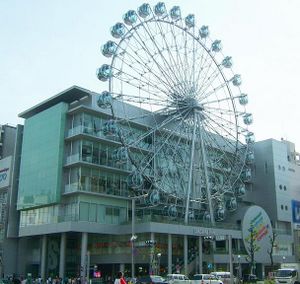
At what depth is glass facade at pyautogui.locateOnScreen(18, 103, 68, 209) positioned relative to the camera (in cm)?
6675

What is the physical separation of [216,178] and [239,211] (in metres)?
10.7

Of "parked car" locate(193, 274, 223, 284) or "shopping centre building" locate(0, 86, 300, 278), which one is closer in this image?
"parked car" locate(193, 274, 223, 284)

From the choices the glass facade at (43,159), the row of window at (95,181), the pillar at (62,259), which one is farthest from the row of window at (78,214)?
the pillar at (62,259)

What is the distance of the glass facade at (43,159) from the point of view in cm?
6675

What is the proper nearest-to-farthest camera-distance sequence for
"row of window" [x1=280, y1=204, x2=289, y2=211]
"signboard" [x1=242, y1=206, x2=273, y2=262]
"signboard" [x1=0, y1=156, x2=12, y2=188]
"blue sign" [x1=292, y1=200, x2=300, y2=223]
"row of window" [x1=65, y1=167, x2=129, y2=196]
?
1. "row of window" [x1=65, y1=167, x2=129, y2=196]
2. "signboard" [x1=242, y1=206, x2=273, y2=262]
3. "signboard" [x1=0, y1=156, x2=12, y2=188]
4. "row of window" [x1=280, y1=204, x2=289, y2=211]
5. "blue sign" [x1=292, y1=200, x2=300, y2=223]

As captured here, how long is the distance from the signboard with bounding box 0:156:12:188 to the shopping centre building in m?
0.75

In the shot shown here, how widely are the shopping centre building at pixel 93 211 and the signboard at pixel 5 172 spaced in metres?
0.75

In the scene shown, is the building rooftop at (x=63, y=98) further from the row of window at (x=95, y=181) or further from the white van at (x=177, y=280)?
Result: the white van at (x=177, y=280)

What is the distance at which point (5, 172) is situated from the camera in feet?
260

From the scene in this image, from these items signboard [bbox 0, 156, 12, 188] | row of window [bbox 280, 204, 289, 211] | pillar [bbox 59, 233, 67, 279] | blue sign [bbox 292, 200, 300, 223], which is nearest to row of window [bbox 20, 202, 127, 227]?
pillar [bbox 59, 233, 67, 279]

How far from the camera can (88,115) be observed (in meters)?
68.6

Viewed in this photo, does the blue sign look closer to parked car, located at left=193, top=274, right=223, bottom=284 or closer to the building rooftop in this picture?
the building rooftop

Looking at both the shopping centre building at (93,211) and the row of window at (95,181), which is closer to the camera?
the shopping centre building at (93,211)

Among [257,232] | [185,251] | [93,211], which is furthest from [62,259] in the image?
[257,232]
